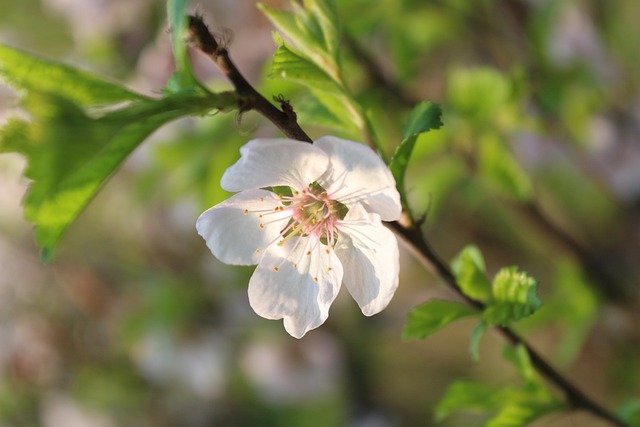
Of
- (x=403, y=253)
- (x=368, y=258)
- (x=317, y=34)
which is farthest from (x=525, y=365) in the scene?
(x=403, y=253)

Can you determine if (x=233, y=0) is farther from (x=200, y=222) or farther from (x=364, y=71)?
(x=200, y=222)

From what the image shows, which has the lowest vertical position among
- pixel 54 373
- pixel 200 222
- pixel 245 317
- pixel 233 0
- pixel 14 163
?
pixel 54 373

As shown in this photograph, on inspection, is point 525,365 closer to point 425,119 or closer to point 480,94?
point 425,119

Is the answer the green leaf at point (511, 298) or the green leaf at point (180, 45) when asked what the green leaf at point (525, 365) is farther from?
the green leaf at point (180, 45)

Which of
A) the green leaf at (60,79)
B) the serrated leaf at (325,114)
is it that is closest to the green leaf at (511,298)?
the serrated leaf at (325,114)

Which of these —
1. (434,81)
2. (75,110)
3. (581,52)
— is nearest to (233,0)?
(434,81)
